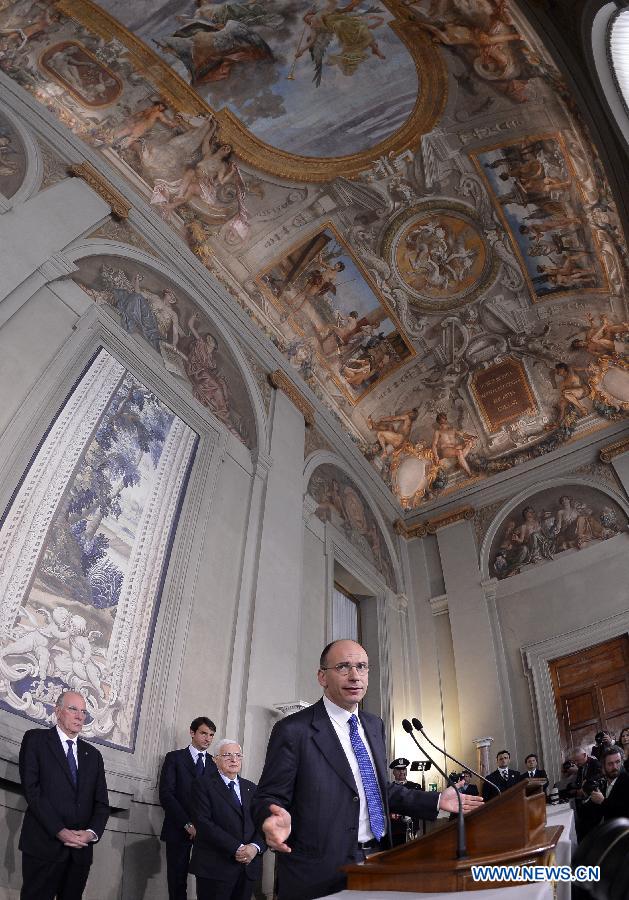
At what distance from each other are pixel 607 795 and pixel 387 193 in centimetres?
949

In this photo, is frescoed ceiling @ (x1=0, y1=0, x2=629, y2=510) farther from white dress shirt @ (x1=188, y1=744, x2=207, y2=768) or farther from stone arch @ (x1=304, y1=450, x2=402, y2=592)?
white dress shirt @ (x1=188, y1=744, x2=207, y2=768)

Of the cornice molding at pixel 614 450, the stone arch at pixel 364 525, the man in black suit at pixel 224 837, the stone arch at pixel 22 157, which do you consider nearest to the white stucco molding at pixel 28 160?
the stone arch at pixel 22 157

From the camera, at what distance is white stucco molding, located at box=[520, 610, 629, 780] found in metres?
10.5

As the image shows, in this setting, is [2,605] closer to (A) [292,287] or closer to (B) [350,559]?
(B) [350,559]

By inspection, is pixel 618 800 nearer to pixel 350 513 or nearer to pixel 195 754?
pixel 195 754

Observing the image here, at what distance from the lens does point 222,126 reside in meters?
10.3

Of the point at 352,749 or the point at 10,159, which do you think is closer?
the point at 352,749

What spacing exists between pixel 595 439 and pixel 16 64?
36.3 feet

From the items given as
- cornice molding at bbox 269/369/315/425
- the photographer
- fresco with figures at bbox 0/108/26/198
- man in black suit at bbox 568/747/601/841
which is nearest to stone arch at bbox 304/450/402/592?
cornice molding at bbox 269/369/315/425

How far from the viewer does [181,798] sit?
5.61 meters

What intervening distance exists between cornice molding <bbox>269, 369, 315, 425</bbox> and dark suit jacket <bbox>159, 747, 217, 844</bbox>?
6629mm

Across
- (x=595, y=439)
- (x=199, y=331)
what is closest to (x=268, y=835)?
(x=199, y=331)

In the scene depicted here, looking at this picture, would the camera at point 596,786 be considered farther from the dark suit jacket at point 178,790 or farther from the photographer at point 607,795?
the dark suit jacket at point 178,790

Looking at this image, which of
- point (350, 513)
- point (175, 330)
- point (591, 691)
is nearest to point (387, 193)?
point (175, 330)
